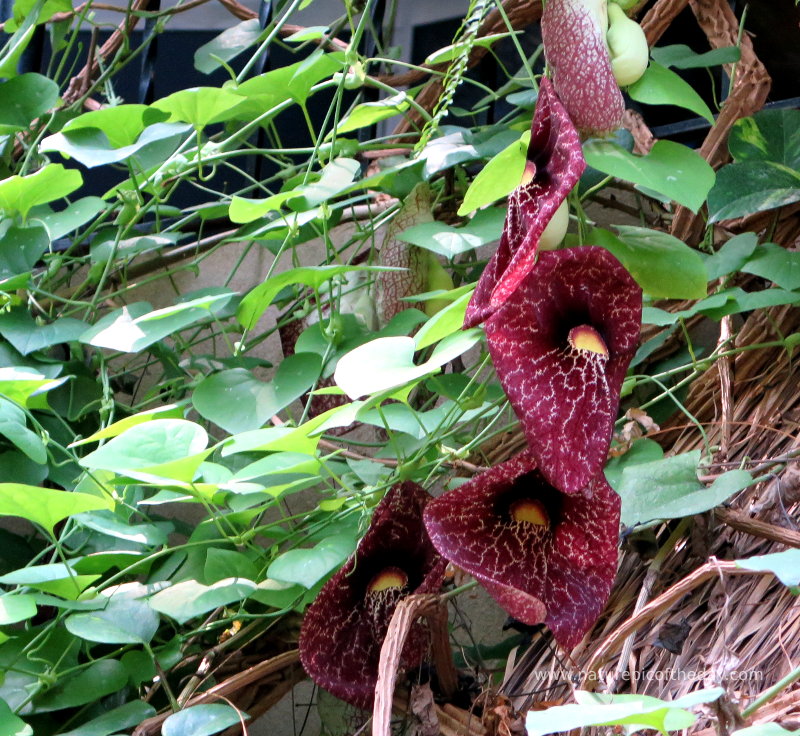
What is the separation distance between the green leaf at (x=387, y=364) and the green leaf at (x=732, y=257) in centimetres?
31

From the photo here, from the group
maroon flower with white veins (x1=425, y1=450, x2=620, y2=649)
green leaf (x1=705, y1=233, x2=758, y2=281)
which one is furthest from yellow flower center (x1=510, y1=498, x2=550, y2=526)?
green leaf (x1=705, y1=233, x2=758, y2=281)

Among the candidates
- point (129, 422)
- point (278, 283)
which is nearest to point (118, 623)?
point (129, 422)

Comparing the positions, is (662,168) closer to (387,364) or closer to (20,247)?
(387,364)

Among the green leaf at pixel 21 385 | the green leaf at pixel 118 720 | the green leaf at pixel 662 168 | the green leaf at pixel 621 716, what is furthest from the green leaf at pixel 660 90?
the green leaf at pixel 118 720

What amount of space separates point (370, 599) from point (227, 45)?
0.76 meters

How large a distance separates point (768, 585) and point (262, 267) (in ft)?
2.57

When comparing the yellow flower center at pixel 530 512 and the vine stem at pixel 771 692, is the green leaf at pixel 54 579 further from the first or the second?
the vine stem at pixel 771 692

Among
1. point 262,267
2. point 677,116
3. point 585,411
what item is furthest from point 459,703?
point 677,116

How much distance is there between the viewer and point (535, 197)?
542 millimetres

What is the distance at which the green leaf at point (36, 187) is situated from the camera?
889 mm

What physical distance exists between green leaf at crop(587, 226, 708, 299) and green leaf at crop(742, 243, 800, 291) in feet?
0.59

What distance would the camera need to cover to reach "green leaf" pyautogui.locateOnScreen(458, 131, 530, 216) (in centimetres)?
60

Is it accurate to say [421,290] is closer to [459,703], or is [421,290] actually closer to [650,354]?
[650,354]

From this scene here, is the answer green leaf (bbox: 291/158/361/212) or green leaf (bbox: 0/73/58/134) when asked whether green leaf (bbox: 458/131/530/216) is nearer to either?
green leaf (bbox: 291/158/361/212)
